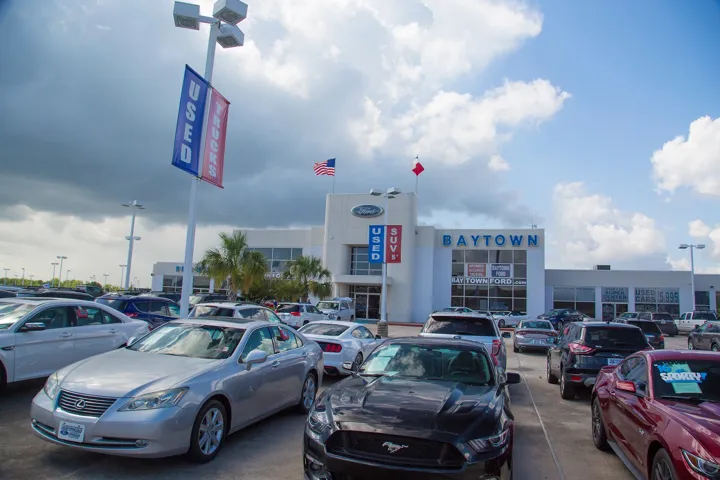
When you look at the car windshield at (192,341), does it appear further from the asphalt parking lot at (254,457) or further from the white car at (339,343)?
the white car at (339,343)

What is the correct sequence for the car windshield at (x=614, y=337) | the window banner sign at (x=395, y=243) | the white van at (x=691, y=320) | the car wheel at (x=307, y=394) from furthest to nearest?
the window banner sign at (x=395, y=243), the white van at (x=691, y=320), the car windshield at (x=614, y=337), the car wheel at (x=307, y=394)

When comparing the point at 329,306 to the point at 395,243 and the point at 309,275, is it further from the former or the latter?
the point at 309,275

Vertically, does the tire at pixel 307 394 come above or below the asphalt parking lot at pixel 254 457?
above

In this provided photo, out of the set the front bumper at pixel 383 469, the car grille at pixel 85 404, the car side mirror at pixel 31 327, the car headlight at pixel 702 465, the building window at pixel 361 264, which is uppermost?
the building window at pixel 361 264

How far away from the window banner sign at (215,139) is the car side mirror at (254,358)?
913 cm

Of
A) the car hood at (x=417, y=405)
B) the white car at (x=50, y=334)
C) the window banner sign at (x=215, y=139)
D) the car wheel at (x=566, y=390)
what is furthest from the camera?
the window banner sign at (x=215, y=139)

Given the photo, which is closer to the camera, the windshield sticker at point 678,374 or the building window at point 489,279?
the windshield sticker at point 678,374

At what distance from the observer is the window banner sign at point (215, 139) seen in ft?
47.3

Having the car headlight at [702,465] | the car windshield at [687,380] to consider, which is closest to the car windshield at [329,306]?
the car windshield at [687,380]

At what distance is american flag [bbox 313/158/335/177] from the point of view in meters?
36.4

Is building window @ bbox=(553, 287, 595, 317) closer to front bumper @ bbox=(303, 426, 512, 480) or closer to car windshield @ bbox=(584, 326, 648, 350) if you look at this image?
car windshield @ bbox=(584, 326, 648, 350)

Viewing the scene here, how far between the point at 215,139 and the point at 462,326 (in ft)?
29.4

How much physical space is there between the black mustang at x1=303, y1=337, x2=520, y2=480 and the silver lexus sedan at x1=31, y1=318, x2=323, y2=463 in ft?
4.74

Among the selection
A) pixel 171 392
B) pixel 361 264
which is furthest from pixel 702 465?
pixel 361 264
